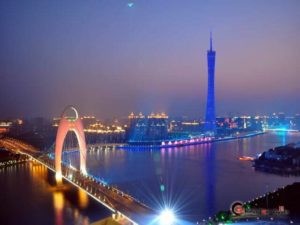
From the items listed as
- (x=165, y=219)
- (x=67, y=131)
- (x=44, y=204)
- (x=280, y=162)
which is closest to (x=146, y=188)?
(x=44, y=204)

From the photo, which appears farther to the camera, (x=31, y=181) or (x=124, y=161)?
(x=124, y=161)

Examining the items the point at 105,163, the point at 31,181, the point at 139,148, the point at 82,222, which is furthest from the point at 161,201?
the point at 139,148

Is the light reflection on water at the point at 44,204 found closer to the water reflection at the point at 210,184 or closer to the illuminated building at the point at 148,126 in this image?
the water reflection at the point at 210,184

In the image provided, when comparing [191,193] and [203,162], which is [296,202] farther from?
[203,162]

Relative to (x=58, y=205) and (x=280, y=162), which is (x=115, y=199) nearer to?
(x=58, y=205)

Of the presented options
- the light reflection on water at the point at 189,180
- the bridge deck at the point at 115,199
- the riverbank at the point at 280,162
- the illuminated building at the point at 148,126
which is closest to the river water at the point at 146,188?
the light reflection on water at the point at 189,180

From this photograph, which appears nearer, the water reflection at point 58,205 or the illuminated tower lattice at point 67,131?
the water reflection at point 58,205
